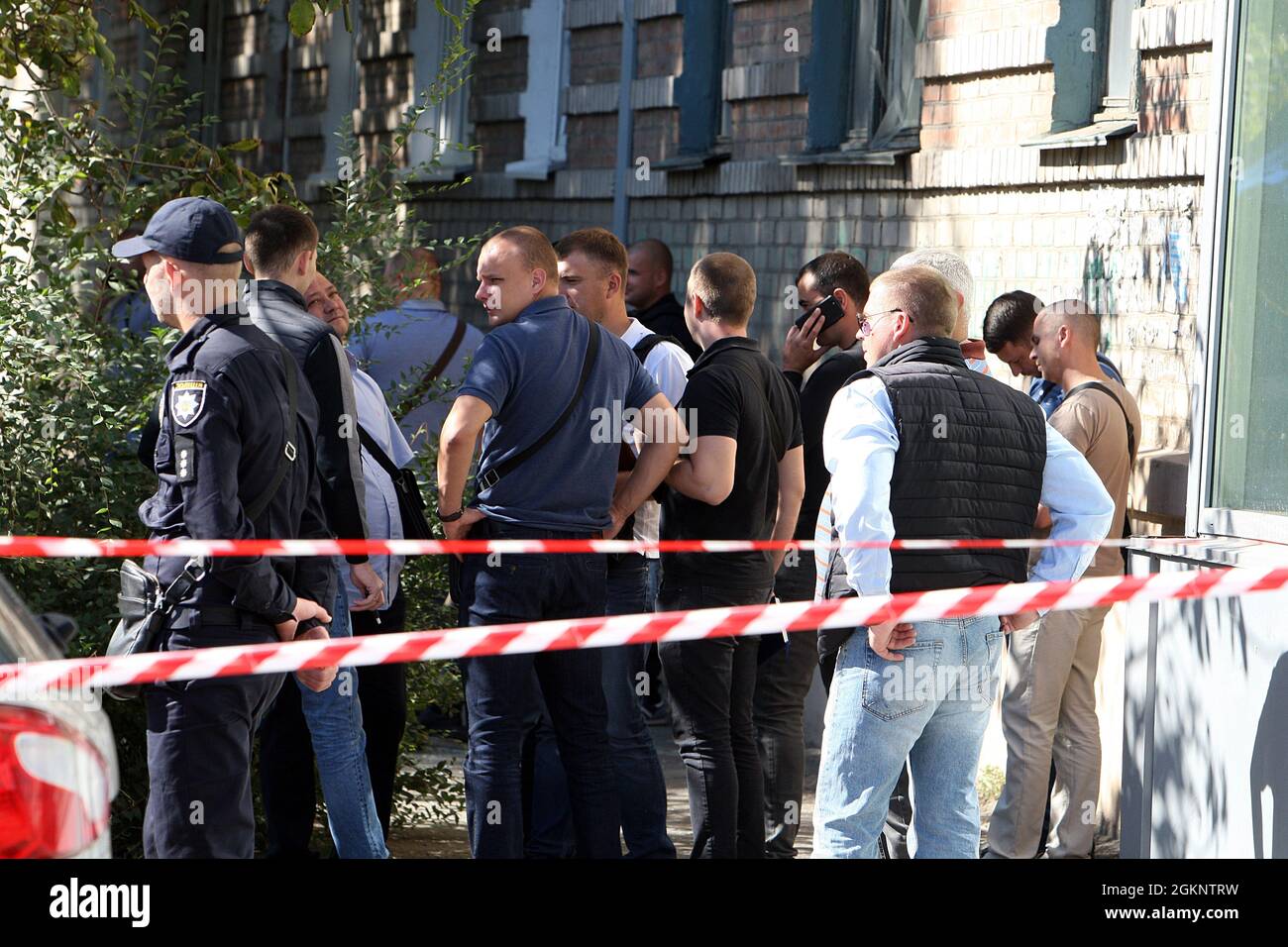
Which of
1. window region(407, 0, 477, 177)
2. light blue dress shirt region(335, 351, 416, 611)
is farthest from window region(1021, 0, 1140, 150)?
window region(407, 0, 477, 177)

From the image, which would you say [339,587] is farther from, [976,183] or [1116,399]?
[976,183]

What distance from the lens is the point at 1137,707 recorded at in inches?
213

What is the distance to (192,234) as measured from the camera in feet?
14.8

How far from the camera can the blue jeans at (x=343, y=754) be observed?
5.38 metres

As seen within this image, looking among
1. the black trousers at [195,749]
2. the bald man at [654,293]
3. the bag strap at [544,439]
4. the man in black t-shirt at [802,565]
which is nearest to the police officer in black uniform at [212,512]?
the black trousers at [195,749]

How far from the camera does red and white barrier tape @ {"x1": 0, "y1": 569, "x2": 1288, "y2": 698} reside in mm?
4273

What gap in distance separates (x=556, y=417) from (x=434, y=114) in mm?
9728

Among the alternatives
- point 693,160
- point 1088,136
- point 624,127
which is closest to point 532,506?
point 1088,136

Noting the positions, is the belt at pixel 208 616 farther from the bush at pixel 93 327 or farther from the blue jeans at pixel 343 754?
the bush at pixel 93 327

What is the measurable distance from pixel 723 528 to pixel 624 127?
21.9ft

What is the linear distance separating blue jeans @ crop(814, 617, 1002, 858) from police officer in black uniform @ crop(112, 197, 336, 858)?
1.44m

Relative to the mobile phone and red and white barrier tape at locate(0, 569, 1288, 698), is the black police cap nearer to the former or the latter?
red and white barrier tape at locate(0, 569, 1288, 698)
